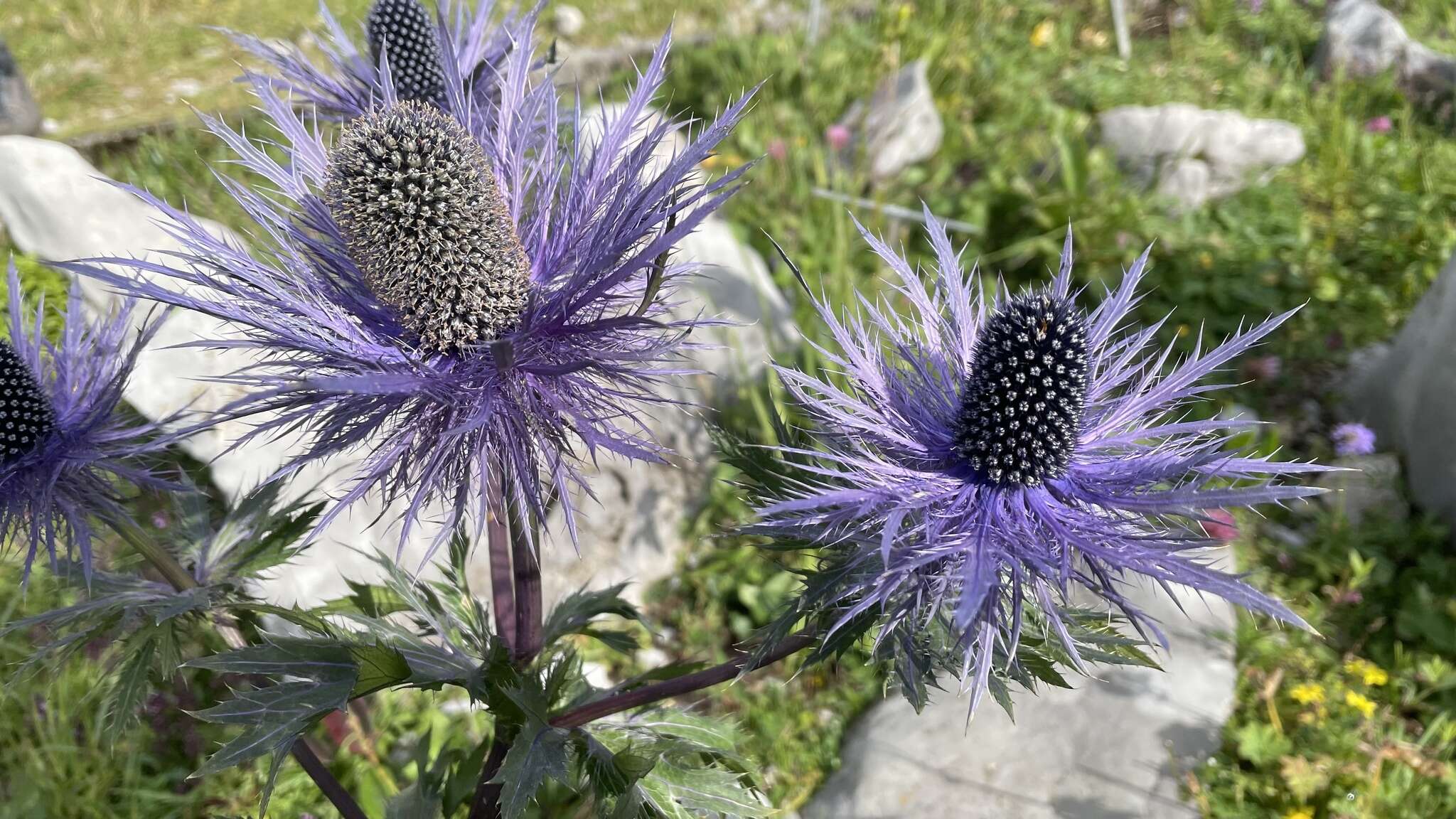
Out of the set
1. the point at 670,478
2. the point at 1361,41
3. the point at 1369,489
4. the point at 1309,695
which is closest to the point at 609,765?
the point at 670,478

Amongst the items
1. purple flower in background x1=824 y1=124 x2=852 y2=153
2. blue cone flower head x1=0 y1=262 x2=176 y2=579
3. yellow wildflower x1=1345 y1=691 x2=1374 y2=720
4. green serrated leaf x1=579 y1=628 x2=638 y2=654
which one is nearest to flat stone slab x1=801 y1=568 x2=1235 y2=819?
yellow wildflower x1=1345 y1=691 x2=1374 y2=720

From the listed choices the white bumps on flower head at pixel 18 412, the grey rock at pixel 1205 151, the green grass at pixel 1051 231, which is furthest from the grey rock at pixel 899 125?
the white bumps on flower head at pixel 18 412

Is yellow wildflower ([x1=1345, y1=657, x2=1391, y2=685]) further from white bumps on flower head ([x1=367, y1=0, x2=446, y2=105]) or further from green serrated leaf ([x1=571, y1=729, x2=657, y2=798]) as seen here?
white bumps on flower head ([x1=367, y1=0, x2=446, y2=105])

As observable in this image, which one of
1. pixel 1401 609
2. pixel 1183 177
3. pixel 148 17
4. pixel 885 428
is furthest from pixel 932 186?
pixel 148 17

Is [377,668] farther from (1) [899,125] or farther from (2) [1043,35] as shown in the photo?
(2) [1043,35]

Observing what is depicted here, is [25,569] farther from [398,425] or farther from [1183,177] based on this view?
[1183,177]

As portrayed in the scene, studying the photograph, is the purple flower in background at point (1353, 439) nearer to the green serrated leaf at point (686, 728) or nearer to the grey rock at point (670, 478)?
→ the grey rock at point (670, 478)
